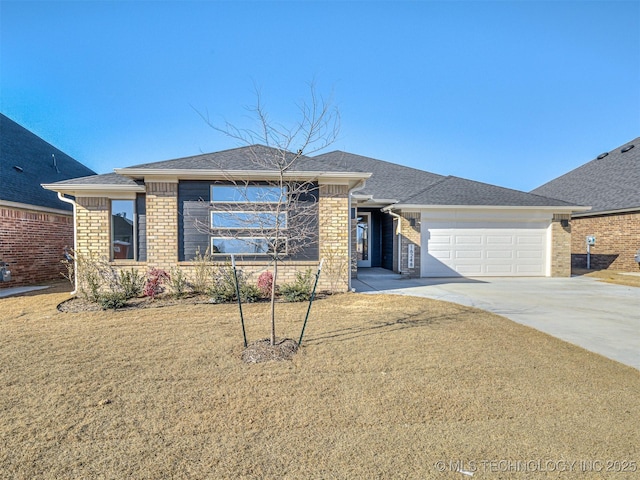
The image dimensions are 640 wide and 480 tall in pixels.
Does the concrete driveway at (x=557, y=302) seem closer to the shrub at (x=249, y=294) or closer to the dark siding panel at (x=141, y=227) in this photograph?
the shrub at (x=249, y=294)

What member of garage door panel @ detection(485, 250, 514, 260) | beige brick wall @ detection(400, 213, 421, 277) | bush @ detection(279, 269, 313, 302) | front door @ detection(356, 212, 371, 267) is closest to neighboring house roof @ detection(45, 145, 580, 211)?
beige brick wall @ detection(400, 213, 421, 277)

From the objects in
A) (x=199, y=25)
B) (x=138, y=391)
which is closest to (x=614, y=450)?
(x=138, y=391)

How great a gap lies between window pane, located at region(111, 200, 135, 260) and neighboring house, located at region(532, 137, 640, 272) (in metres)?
19.1

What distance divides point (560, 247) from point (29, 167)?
20027mm

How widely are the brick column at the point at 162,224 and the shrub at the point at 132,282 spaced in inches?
17.0

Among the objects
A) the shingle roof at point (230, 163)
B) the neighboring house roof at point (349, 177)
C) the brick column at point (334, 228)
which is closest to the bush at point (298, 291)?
the brick column at point (334, 228)

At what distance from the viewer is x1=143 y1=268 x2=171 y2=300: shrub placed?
801 cm

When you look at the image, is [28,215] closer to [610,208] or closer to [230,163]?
[230,163]

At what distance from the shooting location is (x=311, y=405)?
3.07m

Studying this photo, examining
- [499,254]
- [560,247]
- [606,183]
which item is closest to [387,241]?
[499,254]

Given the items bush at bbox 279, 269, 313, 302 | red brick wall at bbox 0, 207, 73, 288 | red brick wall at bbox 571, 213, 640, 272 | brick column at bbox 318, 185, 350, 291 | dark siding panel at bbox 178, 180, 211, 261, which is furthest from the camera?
red brick wall at bbox 571, 213, 640, 272

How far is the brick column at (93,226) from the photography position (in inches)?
354

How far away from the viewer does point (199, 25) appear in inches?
381

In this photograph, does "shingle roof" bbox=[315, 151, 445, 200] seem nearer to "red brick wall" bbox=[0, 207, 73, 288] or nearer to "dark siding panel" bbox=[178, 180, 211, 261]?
"dark siding panel" bbox=[178, 180, 211, 261]
